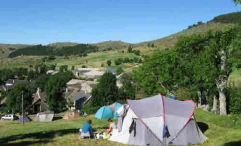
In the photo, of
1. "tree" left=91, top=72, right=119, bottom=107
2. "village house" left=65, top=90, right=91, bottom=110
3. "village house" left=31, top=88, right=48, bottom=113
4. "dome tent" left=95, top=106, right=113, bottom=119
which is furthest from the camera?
"village house" left=31, top=88, right=48, bottom=113

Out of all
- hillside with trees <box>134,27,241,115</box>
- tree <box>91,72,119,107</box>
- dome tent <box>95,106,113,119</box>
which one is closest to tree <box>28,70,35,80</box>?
tree <box>91,72,119,107</box>

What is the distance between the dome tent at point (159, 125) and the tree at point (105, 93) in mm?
39340

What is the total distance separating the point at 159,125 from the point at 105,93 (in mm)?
41239

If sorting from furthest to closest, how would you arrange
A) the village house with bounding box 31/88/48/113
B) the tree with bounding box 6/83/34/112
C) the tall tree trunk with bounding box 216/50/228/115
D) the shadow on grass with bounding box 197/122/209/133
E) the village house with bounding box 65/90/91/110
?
the village house with bounding box 31/88/48/113 → the village house with bounding box 65/90/91/110 → the tree with bounding box 6/83/34/112 → the tall tree trunk with bounding box 216/50/228/115 → the shadow on grass with bounding box 197/122/209/133

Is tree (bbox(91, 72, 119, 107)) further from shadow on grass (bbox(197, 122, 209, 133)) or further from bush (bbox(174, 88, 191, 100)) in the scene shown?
shadow on grass (bbox(197, 122, 209, 133))

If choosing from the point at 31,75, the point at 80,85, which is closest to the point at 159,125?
the point at 80,85

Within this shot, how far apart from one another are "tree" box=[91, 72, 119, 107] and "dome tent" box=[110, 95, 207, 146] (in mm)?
39340

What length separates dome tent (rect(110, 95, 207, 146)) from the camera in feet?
45.6

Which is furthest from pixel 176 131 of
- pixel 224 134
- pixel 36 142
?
pixel 36 142

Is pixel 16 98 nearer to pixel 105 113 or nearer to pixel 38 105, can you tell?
pixel 38 105

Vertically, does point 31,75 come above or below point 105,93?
below

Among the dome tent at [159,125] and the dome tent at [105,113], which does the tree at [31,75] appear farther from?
the dome tent at [159,125]

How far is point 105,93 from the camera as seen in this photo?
180 feet

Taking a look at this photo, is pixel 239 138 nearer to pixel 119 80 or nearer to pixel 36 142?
pixel 36 142
